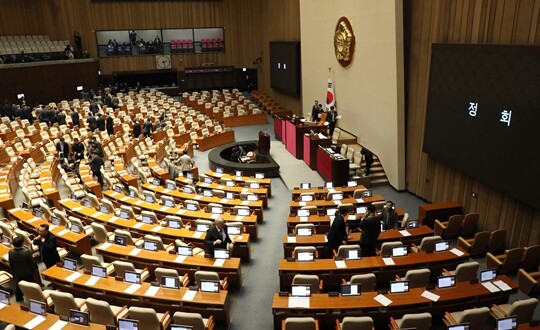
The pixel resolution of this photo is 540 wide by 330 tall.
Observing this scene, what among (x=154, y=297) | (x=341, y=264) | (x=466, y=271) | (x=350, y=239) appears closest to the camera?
(x=154, y=297)

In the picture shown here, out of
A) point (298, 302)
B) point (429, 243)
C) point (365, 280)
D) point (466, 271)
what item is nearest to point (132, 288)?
point (298, 302)

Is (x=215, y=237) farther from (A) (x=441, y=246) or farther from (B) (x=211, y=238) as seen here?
(A) (x=441, y=246)

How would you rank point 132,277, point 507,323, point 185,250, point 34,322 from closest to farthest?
point 507,323 → point 34,322 → point 132,277 → point 185,250

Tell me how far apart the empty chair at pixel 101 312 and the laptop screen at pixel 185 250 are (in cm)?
203

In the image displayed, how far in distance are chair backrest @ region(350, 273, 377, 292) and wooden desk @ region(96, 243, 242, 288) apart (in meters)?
2.26

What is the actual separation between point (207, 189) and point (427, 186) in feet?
21.8

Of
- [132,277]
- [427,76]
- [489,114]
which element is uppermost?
[427,76]

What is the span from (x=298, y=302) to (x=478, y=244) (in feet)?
16.3

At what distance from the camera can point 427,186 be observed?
13078 mm

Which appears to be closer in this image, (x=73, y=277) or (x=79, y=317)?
(x=79, y=317)

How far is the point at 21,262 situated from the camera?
7.67 m

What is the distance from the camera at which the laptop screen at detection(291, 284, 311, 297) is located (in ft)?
22.9

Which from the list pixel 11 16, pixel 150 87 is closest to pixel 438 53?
pixel 150 87

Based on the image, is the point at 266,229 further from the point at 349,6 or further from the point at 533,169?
the point at 349,6
